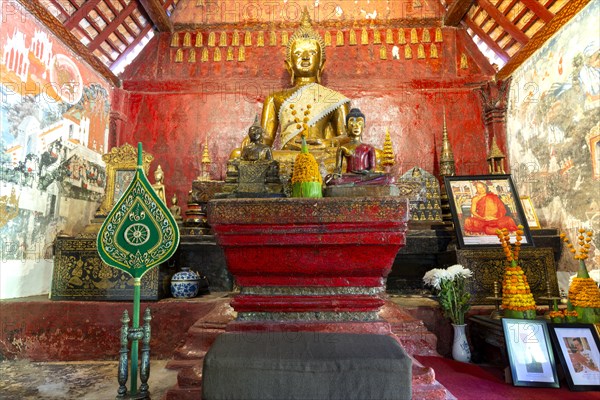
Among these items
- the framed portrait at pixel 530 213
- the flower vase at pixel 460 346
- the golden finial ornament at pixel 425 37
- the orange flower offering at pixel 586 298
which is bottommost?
the flower vase at pixel 460 346

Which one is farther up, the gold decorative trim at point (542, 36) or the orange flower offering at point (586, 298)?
the gold decorative trim at point (542, 36)

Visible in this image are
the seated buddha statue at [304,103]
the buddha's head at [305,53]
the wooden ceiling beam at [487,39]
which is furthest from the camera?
the buddha's head at [305,53]

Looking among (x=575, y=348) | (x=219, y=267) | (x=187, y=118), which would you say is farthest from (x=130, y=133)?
(x=575, y=348)

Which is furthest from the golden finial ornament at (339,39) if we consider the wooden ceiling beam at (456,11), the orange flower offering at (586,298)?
the orange flower offering at (586,298)

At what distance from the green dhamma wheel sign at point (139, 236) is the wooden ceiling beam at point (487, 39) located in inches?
191

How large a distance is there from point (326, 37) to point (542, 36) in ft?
9.33

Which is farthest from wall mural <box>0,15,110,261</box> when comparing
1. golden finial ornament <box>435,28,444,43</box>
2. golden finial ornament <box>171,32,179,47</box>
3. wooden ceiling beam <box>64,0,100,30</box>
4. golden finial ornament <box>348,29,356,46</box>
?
golden finial ornament <box>435,28,444,43</box>

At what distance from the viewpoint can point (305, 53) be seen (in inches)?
202

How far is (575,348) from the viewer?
2.10 metres

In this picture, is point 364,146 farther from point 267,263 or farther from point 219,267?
point 219,267

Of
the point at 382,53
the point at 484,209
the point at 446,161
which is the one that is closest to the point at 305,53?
the point at 382,53

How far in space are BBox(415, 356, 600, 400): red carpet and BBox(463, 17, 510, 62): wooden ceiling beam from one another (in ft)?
13.3

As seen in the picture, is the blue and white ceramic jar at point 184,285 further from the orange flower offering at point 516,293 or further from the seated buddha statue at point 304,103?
the orange flower offering at point 516,293

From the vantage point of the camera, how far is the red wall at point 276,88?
17.3ft
